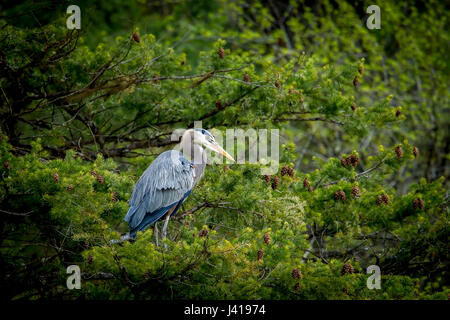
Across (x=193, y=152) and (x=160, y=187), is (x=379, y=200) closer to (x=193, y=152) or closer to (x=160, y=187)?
(x=193, y=152)

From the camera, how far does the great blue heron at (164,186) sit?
600 centimetres

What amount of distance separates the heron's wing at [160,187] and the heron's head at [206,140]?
1.56 ft

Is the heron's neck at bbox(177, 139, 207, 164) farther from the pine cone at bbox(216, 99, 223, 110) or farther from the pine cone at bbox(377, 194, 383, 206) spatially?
the pine cone at bbox(377, 194, 383, 206)

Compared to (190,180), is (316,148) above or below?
above

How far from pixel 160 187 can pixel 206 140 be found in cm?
112

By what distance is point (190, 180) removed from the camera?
6.44 m

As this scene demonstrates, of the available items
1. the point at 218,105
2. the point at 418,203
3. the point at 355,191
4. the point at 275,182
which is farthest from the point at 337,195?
the point at 218,105

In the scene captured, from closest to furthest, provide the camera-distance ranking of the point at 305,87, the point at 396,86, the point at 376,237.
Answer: the point at 376,237 < the point at 305,87 < the point at 396,86

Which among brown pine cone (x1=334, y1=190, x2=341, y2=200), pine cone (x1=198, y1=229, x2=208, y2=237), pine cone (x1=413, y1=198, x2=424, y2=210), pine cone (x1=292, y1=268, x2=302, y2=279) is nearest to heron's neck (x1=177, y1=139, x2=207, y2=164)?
brown pine cone (x1=334, y1=190, x2=341, y2=200)

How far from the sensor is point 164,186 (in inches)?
243

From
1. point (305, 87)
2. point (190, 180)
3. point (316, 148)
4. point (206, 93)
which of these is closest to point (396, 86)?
point (316, 148)

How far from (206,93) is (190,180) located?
1848mm

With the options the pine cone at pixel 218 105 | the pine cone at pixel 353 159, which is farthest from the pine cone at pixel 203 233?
the pine cone at pixel 218 105
